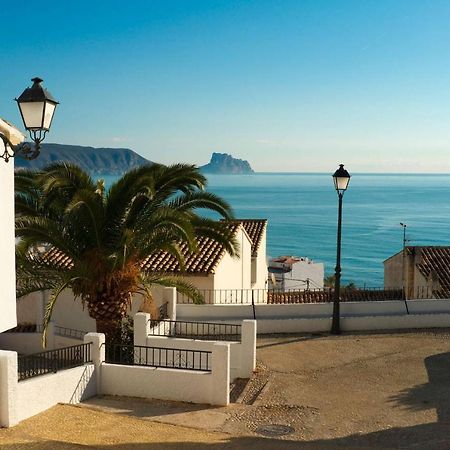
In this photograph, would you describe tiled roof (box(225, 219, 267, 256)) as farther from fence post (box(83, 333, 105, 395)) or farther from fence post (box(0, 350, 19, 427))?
fence post (box(0, 350, 19, 427))

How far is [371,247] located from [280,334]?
96787 millimetres

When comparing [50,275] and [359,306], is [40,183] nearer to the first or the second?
[50,275]

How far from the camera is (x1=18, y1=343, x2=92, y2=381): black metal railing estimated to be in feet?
36.5

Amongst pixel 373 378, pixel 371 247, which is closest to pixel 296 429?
pixel 373 378

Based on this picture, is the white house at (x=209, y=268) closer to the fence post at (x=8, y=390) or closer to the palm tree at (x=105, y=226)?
the palm tree at (x=105, y=226)

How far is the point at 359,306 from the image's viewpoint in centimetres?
1714

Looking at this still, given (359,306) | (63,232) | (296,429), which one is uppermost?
(63,232)

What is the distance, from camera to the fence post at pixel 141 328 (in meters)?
13.7

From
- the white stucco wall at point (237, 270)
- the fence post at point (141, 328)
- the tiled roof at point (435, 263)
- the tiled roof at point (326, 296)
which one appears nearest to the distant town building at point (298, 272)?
the tiled roof at point (435, 263)

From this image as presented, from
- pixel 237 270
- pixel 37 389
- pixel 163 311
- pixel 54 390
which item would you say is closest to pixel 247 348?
pixel 163 311

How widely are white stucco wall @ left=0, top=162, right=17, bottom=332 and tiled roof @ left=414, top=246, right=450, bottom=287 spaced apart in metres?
20.5

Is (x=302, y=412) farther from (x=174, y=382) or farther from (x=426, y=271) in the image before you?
(x=426, y=271)

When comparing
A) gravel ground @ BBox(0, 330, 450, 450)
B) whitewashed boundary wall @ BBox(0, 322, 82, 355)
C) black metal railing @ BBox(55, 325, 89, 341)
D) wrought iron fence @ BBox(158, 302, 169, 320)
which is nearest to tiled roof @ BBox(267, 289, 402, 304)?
wrought iron fence @ BBox(158, 302, 169, 320)

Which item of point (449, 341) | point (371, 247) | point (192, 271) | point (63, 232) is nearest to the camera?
point (63, 232)
